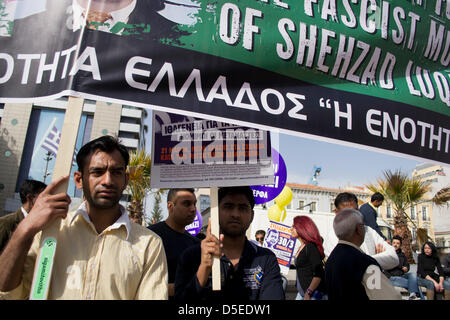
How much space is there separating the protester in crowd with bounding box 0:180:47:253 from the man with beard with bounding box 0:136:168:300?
1.66 metres

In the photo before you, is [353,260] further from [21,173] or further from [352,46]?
[21,173]

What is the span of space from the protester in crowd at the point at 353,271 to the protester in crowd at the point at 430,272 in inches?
249

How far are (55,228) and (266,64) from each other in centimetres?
148

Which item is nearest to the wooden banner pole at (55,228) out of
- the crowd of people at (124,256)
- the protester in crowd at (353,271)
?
the crowd of people at (124,256)

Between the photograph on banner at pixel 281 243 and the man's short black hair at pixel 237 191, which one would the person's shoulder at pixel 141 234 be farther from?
the photograph on banner at pixel 281 243

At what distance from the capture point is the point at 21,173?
1467 inches

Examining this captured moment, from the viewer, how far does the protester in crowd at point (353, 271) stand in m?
2.46

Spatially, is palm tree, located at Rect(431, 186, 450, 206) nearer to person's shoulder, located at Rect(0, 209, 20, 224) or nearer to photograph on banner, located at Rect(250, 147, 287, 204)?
photograph on banner, located at Rect(250, 147, 287, 204)

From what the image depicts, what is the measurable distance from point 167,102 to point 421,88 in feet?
5.68

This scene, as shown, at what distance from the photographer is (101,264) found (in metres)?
1.77

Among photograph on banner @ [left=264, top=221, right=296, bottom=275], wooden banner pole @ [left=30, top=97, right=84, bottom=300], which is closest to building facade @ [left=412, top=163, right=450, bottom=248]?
photograph on banner @ [left=264, top=221, right=296, bottom=275]

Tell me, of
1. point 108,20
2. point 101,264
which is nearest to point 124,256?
point 101,264

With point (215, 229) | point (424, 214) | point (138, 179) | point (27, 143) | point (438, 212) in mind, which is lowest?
point (215, 229)

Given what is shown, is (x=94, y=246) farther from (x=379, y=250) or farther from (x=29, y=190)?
(x=379, y=250)
